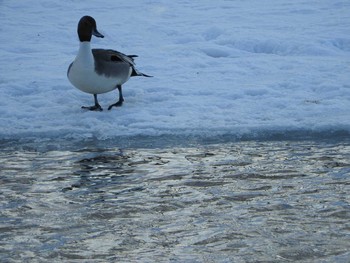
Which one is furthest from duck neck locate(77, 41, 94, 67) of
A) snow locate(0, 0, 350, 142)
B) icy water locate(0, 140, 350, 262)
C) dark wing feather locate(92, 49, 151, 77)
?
icy water locate(0, 140, 350, 262)

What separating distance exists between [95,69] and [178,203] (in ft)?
10.1

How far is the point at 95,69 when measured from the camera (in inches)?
327

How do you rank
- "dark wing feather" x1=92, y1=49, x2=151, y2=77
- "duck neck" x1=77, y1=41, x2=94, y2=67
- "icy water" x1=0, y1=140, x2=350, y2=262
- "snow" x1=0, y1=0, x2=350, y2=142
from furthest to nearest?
"dark wing feather" x1=92, y1=49, x2=151, y2=77 → "duck neck" x1=77, y1=41, x2=94, y2=67 → "snow" x1=0, y1=0, x2=350, y2=142 → "icy water" x1=0, y1=140, x2=350, y2=262

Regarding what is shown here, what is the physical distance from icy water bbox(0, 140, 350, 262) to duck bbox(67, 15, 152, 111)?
42.9 inches

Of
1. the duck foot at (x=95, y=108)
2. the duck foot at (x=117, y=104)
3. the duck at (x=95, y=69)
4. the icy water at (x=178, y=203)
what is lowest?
the icy water at (x=178, y=203)

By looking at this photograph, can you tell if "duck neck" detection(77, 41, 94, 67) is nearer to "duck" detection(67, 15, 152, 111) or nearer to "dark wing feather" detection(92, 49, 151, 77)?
"duck" detection(67, 15, 152, 111)

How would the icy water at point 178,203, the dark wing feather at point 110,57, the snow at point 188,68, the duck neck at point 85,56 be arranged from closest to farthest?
the icy water at point 178,203
the snow at point 188,68
the duck neck at point 85,56
the dark wing feather at point 110,57

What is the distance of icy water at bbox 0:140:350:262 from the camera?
4660 mm

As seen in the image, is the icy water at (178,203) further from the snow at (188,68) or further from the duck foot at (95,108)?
the duck foot at (95,108)

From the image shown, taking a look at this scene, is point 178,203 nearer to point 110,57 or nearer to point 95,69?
point 95,69

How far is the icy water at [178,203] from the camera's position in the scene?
15.3 feet

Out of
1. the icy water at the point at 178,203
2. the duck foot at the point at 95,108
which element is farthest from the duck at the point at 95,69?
the icy water at the point at 178,203

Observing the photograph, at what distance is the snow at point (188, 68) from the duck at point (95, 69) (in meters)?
0.26

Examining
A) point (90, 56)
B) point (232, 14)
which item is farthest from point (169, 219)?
point (232, 14)
